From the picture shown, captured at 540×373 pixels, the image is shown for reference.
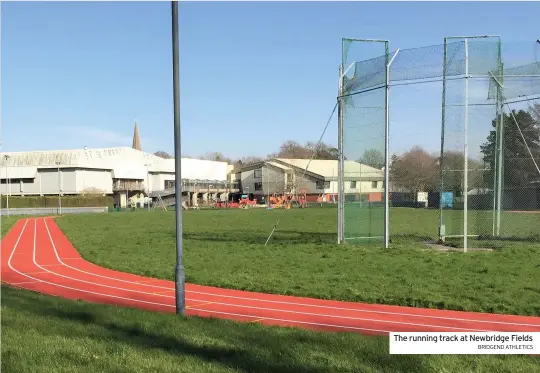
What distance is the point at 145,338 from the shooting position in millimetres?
6234

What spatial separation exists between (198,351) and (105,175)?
92.8 m

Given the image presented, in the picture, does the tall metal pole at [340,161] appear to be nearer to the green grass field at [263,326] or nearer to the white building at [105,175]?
the green grass field at [263,326]

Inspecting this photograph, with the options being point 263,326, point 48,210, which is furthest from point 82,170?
point 263,326

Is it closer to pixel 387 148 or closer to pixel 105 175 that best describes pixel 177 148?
pixel 387 148

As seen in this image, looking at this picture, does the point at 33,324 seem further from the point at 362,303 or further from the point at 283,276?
the point at 283,276

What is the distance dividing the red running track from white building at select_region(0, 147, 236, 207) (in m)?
72.0

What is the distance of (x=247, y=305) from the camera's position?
991 cm

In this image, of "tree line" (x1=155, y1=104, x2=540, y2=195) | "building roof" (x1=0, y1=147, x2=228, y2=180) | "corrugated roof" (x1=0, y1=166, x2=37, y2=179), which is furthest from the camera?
"building roof" (x1=0, y1=147, x2=228, y2=180)

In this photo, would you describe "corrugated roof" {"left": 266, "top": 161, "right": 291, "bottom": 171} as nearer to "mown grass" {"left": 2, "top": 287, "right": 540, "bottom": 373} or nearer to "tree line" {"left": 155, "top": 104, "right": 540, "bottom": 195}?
"tree line" {"left": 155, "top": 104, "right": 540, "bottom": 195}

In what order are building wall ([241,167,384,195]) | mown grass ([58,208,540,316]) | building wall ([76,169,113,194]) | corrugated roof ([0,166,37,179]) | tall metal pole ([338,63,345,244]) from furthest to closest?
building wall ([241,167,384,195]), corrugated roof ([0,166,37,179]), building wall ([76,169,113,194]), tall metal pole ([338,63,345,244]), mown grass ([58,208,540,316])

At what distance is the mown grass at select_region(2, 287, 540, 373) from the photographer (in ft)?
16.1

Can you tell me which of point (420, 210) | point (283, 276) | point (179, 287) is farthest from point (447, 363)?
point (420, 210)
